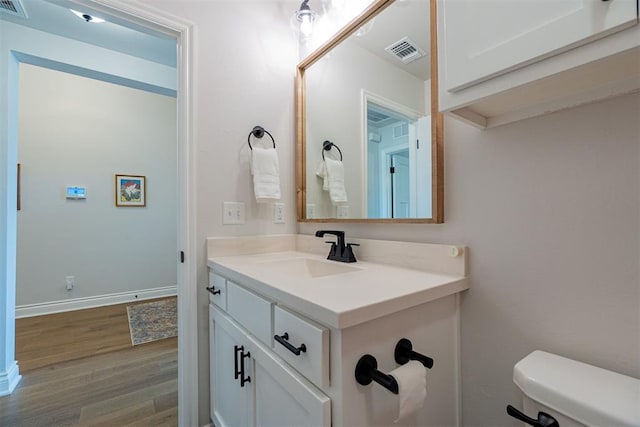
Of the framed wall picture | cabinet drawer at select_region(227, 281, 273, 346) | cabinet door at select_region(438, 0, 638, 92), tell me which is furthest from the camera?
the framed wall picture

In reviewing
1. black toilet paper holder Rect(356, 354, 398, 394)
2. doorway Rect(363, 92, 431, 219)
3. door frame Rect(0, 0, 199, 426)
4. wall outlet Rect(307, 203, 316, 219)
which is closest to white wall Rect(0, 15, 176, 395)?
door frame Rect(0, 0, 199, 426)

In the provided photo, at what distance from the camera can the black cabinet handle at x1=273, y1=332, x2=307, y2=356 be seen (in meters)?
0.73

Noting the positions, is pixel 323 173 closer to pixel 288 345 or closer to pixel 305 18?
pixel 305 18

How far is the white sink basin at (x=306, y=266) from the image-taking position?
131 cm

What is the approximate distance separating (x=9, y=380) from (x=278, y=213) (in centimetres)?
200

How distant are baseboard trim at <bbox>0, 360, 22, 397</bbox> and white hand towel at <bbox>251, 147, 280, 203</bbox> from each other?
1962 mm

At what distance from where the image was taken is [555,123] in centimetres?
80

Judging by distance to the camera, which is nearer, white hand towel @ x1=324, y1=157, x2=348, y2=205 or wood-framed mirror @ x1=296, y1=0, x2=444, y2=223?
wood-framed mirror @ x1=296, y1=0, x2=444, y2=223

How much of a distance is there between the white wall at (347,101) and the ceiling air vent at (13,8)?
190cm

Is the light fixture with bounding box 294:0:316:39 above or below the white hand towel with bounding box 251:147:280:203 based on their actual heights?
above

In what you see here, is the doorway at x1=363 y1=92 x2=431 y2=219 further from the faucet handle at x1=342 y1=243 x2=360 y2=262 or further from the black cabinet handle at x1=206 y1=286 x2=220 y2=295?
the black cabinet handle at x1=206 y1=286 x2=220 y2=295

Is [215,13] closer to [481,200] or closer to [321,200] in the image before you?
[321,200]

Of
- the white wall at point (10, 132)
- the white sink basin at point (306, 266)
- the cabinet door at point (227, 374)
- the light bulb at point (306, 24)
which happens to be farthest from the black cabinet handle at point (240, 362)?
the white wall at point (10, 132)

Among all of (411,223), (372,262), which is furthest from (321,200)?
(411,223)
